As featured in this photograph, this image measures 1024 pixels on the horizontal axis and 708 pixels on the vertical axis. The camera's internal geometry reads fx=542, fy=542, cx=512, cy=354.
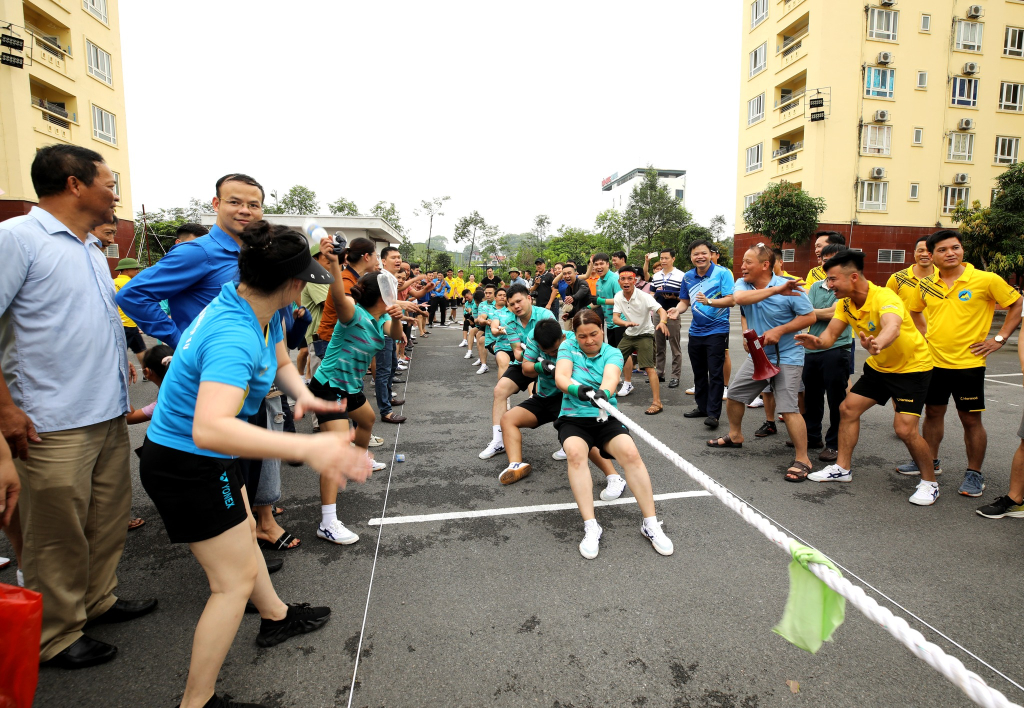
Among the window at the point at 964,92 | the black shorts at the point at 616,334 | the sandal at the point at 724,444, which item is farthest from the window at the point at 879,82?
the sandal at the point at 724,444

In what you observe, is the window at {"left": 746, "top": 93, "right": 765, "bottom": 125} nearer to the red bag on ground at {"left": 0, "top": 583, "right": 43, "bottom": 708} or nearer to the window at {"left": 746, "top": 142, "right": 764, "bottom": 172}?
the window at {"left": 746, "top": 142, "right": 764, "bottom": 172}

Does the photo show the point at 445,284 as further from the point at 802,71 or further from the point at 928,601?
the point at 802,71

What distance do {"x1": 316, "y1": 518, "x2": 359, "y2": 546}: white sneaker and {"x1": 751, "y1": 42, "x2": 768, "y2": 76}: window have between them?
37.1 m

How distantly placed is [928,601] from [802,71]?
33287mm

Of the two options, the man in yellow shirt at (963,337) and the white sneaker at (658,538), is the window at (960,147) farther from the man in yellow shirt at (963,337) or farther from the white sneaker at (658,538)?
the white sneaker at (658,538)

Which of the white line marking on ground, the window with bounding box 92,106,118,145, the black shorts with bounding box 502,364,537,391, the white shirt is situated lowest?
the white line marking on ground

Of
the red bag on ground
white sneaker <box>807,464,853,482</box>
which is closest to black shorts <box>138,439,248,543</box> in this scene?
the red bag on ground

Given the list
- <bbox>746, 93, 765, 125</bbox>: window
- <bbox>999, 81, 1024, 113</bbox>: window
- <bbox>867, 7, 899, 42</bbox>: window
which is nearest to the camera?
<bbox>867, 7, 899, 42</bbox>: window

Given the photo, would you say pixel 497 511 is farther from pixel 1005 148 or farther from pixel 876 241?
pixel 1005 148

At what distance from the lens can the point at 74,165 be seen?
7.95 ft

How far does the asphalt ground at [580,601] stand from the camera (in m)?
2.26

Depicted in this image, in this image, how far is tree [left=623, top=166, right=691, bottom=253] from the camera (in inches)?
2179

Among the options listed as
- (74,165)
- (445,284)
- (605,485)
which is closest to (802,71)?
(445,284)

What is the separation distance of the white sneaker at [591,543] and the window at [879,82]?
33741 mm
